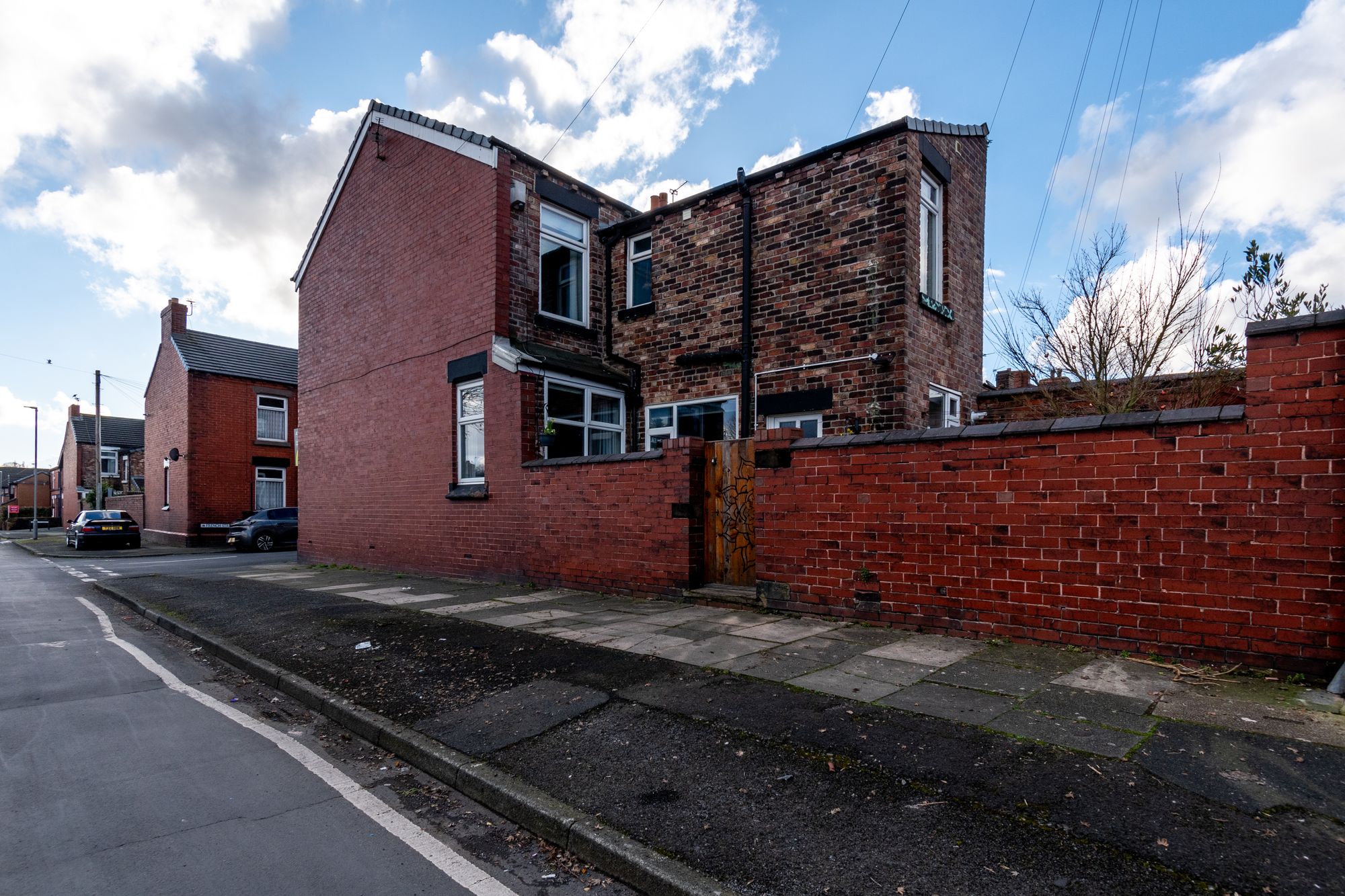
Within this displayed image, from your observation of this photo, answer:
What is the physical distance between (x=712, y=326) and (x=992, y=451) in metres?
5.81

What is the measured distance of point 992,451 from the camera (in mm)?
6031

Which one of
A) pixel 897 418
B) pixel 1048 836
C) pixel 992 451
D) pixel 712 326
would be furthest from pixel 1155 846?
pixel 712 326

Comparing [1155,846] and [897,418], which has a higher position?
[897,418]

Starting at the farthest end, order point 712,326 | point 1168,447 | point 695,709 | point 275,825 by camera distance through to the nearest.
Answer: point 712,326
point 1168,447
point 695,709
point 275,825

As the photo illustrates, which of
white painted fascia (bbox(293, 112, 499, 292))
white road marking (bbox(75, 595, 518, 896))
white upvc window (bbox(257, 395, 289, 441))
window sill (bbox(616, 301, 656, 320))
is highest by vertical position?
white painted fascia (bbox(293, 112, 499, 292))

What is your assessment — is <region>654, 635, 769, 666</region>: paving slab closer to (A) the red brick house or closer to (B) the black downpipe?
(A) the red brick house

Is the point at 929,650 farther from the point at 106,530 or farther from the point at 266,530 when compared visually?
the point at 106,530

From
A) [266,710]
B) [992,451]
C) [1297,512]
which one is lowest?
[266,710]

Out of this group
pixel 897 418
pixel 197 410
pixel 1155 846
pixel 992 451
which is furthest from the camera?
pixel 197 410

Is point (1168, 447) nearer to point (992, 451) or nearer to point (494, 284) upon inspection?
point (992, 451)

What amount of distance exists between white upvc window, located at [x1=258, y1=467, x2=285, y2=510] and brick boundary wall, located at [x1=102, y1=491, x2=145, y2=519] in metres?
6.68

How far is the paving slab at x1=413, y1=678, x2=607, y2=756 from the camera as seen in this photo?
4.31 meters

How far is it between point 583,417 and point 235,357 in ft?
76.6

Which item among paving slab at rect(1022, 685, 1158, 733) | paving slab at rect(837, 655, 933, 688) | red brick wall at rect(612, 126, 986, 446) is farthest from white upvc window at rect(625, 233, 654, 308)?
paving slab at rect(1022, 685, 1158, 733)
